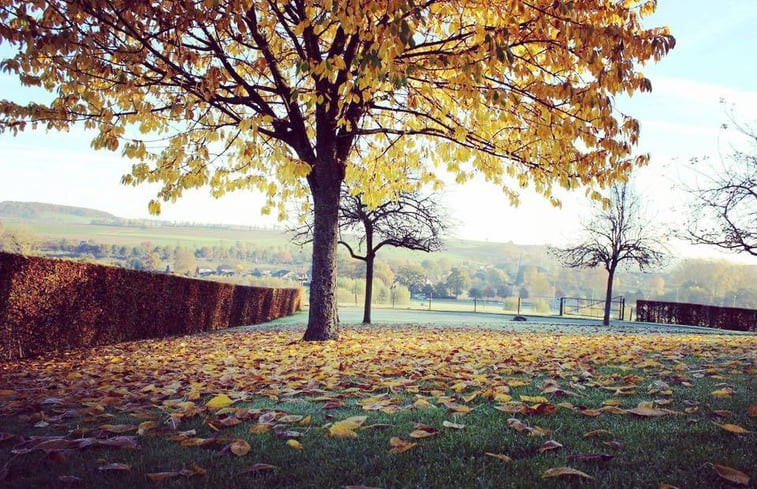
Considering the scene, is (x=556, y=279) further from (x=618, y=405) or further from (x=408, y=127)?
(x=618, y=405)

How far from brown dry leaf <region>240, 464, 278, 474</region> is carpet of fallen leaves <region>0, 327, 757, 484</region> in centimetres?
1

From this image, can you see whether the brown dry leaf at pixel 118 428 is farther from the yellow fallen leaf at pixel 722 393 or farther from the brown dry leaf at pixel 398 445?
the yellow fallen leaf at pixel 722 393

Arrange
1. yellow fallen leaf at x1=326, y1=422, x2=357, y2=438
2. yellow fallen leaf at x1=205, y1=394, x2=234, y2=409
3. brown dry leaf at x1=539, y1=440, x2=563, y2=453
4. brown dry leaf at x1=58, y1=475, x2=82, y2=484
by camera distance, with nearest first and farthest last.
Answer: brown dry leaf at x1=58, y1=475, x2=82, y2=484
brown dry leaf at x1=539, y1=440, x2=563, y2=453
yellow fallen leaf at x1=326, y1=422, x2=357, y2=438
yellow fallen leaf at x1=205, y1=394, x2=234, y2=409

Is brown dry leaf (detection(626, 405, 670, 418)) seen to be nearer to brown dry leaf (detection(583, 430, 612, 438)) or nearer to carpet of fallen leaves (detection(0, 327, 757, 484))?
carpet of fallen leaves (detection(0, 327, 757, 484))

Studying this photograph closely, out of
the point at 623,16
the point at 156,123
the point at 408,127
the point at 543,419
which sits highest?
the point at 623,16

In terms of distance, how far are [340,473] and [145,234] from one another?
130m

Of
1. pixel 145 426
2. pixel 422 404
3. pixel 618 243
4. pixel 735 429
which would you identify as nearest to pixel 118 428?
pixel 145 426

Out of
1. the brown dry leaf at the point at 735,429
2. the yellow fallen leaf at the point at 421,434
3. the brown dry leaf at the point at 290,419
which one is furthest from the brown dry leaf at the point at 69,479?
the brown dry leaf at the point at 735,429

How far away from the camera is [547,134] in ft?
29.6

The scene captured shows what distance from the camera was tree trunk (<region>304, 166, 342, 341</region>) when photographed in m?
10.5

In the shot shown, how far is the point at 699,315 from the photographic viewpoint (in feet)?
91.6

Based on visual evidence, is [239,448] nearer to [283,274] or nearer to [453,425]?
[453,425]

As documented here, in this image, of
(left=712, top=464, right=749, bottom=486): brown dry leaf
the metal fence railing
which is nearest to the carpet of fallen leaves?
(left=712, top=464, right=749, bottom=486): brown dry leaf

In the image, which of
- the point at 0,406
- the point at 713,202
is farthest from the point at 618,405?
the point at 713,202
